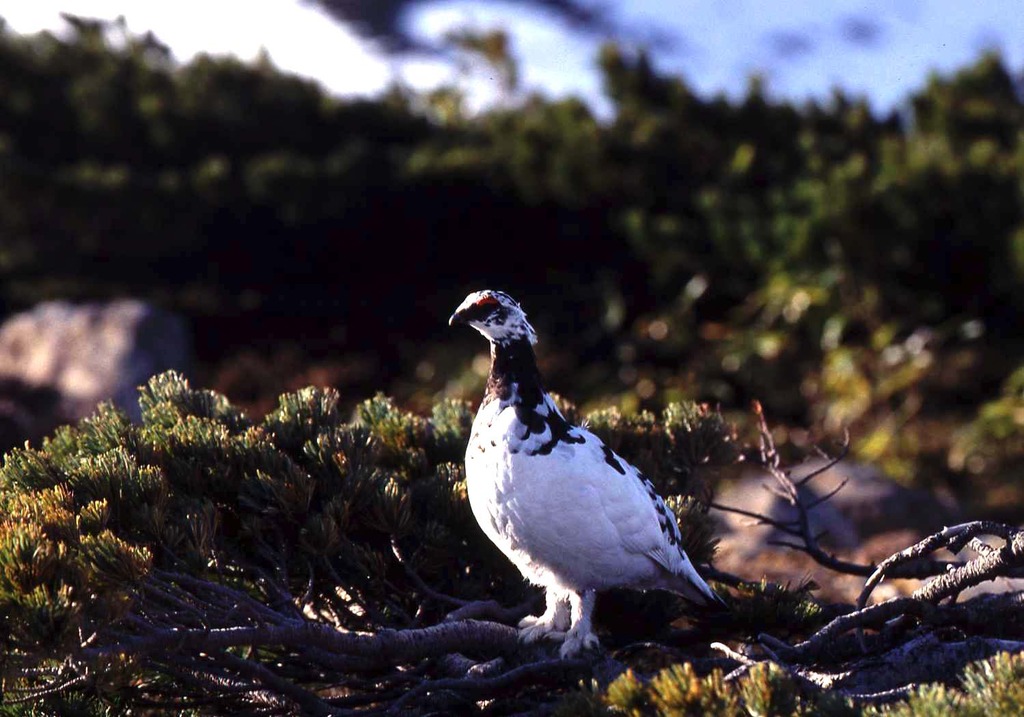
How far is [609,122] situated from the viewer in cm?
798

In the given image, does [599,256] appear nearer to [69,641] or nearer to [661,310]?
[661,310]

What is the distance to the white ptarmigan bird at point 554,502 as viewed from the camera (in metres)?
2.15

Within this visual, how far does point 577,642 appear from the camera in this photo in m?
2.24

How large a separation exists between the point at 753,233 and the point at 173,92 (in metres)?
4.59

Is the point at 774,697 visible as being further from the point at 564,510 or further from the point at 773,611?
the point at 773,611

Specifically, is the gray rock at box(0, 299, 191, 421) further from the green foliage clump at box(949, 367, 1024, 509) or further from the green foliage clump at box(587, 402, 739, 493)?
the green foliage clump at box(949, 367, 1024, 509)

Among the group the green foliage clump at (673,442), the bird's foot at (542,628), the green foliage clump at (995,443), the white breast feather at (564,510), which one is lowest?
the bird's foot at (542,628)

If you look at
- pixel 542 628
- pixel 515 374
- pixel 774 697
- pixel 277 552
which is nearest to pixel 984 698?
pixel 774 697

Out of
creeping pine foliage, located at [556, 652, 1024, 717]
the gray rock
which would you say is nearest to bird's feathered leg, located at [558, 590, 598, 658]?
creeping pine foliage, located at [556, 652, 1024, 717]

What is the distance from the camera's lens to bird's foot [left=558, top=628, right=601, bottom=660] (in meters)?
2.22

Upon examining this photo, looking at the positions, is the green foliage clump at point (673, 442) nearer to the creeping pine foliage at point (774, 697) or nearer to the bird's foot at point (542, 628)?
the bird's foot at point (542, 628)

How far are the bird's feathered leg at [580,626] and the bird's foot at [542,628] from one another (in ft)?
0.12

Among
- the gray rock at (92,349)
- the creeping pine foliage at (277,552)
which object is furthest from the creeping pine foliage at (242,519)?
the gray rock at (92,349)

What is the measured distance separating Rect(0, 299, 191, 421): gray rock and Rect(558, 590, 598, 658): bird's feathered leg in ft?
17.2
